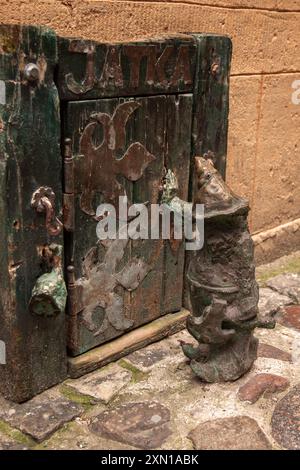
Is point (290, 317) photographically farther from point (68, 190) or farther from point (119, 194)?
point (68, 190)

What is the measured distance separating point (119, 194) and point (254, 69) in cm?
158

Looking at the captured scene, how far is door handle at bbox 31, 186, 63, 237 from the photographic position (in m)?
2.57

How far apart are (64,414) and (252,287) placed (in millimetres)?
1052

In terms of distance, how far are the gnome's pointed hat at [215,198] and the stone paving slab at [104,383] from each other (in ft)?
3.12

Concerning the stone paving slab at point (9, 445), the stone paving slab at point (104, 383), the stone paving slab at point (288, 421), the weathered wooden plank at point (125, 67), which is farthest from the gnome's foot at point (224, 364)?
the weathered wooden plank at point (125, 67)

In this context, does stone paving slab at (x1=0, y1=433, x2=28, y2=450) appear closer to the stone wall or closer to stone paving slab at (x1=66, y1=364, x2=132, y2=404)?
stone paving slab at (x1=66, y1=364, x2=132, y2=404)

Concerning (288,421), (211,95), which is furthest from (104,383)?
(211,95)

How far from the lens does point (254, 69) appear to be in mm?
3951

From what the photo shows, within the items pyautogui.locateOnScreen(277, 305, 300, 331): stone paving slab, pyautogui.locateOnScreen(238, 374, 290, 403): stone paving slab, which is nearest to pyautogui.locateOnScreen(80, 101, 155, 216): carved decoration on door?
pyautogui.locateOnScreen(238, 374, 290, 403): stone paving slab

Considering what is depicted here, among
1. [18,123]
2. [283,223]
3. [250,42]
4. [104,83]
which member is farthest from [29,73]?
[283,223]

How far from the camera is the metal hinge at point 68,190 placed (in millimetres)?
2673

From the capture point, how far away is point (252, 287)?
2.84 m

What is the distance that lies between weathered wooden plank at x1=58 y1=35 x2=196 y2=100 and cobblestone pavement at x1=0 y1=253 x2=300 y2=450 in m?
1.39

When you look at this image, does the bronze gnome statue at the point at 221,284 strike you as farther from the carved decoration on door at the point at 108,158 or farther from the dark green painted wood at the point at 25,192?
the dark green painted wood at the point at 25,192
